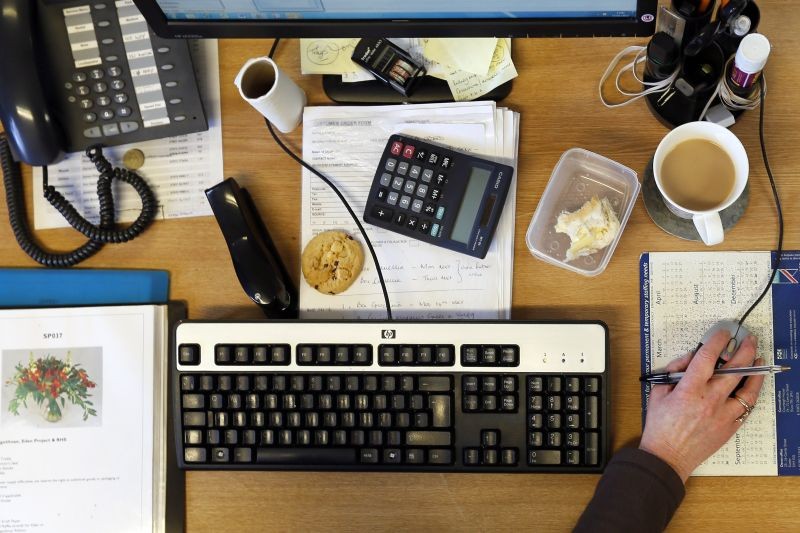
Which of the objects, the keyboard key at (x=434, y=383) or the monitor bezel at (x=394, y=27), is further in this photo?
the keyboard key at (x=434, y=383)

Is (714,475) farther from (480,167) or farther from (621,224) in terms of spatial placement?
(480,167)

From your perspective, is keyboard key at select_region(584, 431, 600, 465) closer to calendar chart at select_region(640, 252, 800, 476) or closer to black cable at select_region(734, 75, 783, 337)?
calendar chart at select_region(640, 252, 800, 476)

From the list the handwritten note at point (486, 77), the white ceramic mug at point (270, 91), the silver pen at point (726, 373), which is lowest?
the silver pen at point (726, 373)

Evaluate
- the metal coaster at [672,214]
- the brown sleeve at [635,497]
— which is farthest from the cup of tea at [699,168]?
the brown sleeve at [635,497]

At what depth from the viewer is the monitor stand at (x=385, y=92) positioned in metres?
0.76

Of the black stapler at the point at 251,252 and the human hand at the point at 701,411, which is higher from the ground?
the black stapler at the point at 251,252

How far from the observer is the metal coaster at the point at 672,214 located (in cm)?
71

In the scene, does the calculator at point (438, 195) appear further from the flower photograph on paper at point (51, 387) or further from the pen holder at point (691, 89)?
the flower photograph on paper at point (51, 387)

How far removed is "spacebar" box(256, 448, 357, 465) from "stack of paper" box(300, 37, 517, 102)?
16.3 inches

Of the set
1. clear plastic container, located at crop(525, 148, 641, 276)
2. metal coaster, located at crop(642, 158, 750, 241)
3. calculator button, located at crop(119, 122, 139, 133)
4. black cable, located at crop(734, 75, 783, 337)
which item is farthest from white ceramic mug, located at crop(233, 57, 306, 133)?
black cable, located at crop(734, 75, 783, 337)

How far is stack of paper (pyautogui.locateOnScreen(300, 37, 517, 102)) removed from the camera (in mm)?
740

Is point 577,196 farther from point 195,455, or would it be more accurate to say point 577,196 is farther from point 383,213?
point 195,455

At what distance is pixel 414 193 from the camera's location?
0.74 metres

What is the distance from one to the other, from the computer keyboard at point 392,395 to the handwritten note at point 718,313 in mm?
86
